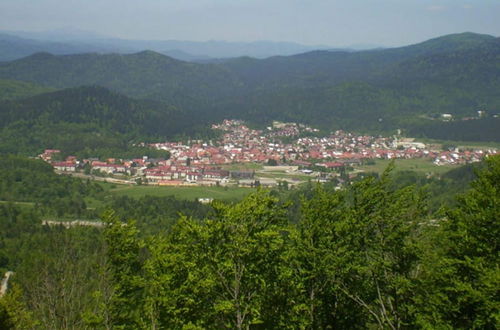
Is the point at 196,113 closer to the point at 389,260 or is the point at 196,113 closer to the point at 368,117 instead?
the point at 368,117

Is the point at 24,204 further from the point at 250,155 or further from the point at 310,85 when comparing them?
the point at 310,85

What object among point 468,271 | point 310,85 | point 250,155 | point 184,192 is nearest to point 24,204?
point 184,192

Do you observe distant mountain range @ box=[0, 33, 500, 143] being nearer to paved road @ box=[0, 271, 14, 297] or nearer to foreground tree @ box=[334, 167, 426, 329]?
paved road @ box=[0, 271, 14, 297]

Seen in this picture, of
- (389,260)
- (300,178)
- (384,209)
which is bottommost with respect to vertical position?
(300,178)

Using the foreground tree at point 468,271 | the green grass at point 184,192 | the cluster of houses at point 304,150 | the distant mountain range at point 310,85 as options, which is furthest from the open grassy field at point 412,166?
the foreground tree at point 468,271

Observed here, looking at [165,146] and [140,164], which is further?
[165,146]

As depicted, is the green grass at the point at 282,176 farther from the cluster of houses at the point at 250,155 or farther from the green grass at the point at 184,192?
the green grass at the point at 184,192

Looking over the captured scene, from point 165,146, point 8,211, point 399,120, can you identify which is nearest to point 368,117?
point 399,120
